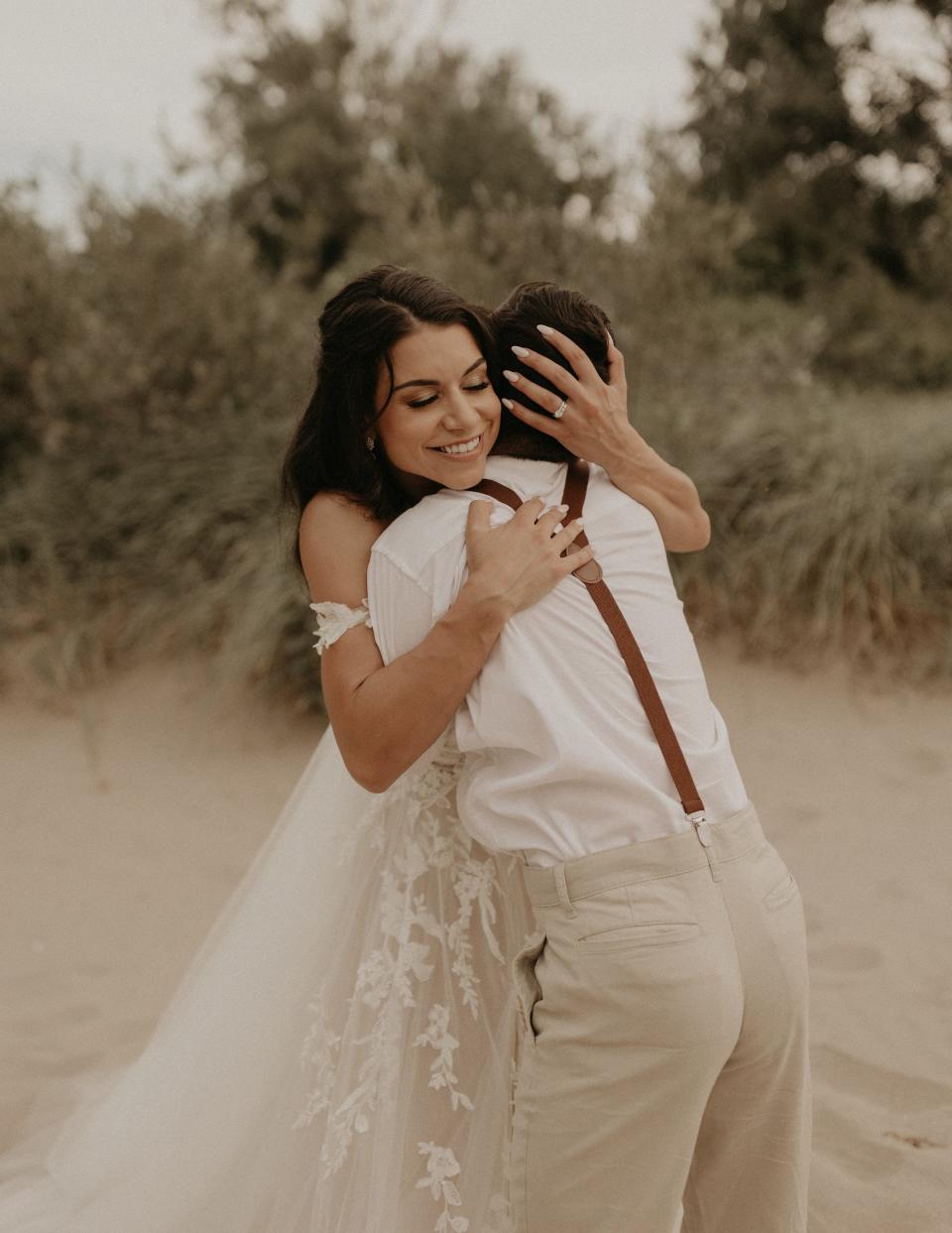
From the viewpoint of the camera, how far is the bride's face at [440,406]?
1.77 metres

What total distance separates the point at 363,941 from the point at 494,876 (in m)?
0.32

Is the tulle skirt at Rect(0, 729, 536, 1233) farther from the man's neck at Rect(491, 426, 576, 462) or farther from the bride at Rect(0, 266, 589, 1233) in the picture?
the man's neck at Rect(491, 426, 576, 462)

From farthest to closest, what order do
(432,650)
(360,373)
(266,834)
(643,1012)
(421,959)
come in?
(266,834)
(421,959)
(360,373)
(432,650)
(643,1012)

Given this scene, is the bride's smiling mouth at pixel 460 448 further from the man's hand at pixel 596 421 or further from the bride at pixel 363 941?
the man's hand at pixel 596 421

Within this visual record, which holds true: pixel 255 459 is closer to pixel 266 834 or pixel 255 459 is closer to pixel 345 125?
pixel 266 834

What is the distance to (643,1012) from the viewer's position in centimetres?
148

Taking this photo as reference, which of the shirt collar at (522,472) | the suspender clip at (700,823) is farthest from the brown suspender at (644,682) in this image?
the shirt collar at (522,472)

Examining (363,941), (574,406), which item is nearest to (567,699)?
(574,406)

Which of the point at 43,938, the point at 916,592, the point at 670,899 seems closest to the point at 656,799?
the point at 670,899

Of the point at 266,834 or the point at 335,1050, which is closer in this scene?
the point at 335,1050

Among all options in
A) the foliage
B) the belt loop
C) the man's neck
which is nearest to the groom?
the belt loop

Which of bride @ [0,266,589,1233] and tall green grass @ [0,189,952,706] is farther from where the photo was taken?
tall green grass @ [0,189,952,706]

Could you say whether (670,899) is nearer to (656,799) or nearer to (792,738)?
(656,799)

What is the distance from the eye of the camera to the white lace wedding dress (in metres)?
1.97
